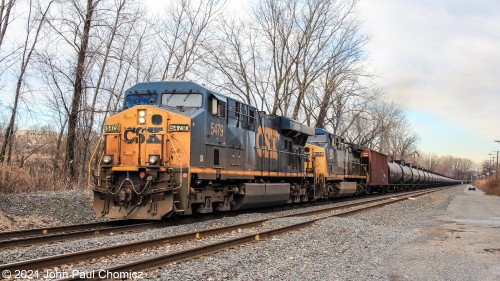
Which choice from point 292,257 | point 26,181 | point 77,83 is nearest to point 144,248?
point 292,257

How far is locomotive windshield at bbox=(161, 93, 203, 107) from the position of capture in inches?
491

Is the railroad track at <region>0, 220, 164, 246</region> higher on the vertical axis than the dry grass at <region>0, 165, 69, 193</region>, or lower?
lower

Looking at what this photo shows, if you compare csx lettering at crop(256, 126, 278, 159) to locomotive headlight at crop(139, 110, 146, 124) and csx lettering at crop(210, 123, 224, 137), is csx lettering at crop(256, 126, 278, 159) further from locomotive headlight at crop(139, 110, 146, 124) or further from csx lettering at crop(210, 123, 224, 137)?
locomotive headlight at crop(139, 110, 146, 124)

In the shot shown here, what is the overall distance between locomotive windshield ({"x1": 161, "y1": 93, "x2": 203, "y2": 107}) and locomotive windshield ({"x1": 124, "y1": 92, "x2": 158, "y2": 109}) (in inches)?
11.2

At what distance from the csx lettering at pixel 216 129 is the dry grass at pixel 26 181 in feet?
26.5

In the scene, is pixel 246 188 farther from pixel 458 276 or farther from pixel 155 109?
pixel 458 276

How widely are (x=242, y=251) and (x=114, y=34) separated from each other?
17916 mm

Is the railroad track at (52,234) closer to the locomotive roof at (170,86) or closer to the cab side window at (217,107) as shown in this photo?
the cab side window at (217,107)

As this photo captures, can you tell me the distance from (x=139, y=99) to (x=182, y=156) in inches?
102

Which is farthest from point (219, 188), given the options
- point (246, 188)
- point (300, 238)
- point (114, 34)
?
point (114, 34)

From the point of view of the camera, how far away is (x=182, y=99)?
12.6m

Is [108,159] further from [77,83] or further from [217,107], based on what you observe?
[77,83]

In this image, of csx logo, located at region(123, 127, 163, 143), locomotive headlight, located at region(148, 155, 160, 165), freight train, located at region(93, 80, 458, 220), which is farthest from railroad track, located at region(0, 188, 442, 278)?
csx logo, located at region(123, 127, 163, 143)

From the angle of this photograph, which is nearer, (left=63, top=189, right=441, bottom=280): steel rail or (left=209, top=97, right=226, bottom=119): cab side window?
(left=63, top=189, right=441, bottom=280): steel rail
